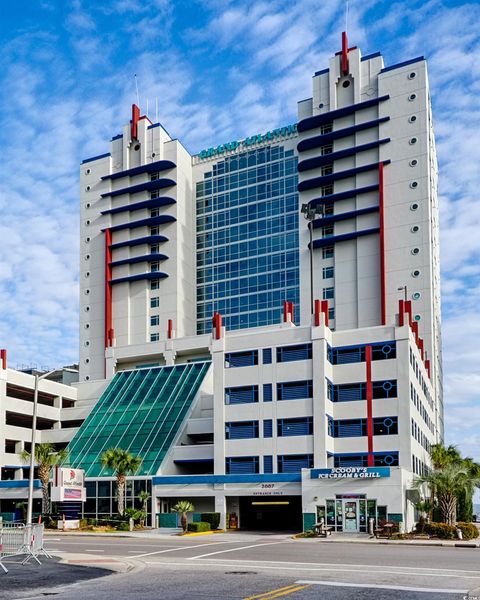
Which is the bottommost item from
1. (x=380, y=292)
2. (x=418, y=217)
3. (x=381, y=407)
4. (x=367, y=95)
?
(x=381, y=407)

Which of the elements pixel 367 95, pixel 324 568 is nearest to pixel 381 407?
pixel 324 568

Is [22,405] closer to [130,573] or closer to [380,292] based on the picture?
[380,292]

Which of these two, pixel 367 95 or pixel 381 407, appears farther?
pixel 367 95

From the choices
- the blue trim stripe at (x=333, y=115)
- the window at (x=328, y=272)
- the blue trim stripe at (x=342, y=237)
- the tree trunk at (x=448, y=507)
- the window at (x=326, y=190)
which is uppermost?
the blue trim stripe at (x=333, y=115)

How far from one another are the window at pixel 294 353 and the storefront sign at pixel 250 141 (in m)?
57.7

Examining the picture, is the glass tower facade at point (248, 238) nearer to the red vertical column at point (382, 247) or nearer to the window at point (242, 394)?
the red vertical column at point (382, 247)

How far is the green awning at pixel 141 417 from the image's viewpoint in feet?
233

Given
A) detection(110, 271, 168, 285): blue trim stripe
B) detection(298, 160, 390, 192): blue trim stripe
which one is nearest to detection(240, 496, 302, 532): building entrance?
detection(298, 160, 390, 192): blue trim stripe

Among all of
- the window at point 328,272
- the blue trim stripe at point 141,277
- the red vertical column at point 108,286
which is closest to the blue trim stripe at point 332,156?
the window at point 328,272

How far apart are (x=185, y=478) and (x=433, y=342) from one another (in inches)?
1760

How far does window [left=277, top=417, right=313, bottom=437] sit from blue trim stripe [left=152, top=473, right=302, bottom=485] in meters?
3.72

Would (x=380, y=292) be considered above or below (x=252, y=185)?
below

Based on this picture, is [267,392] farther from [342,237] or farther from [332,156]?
[332,156]

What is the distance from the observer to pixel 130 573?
2847 cm
